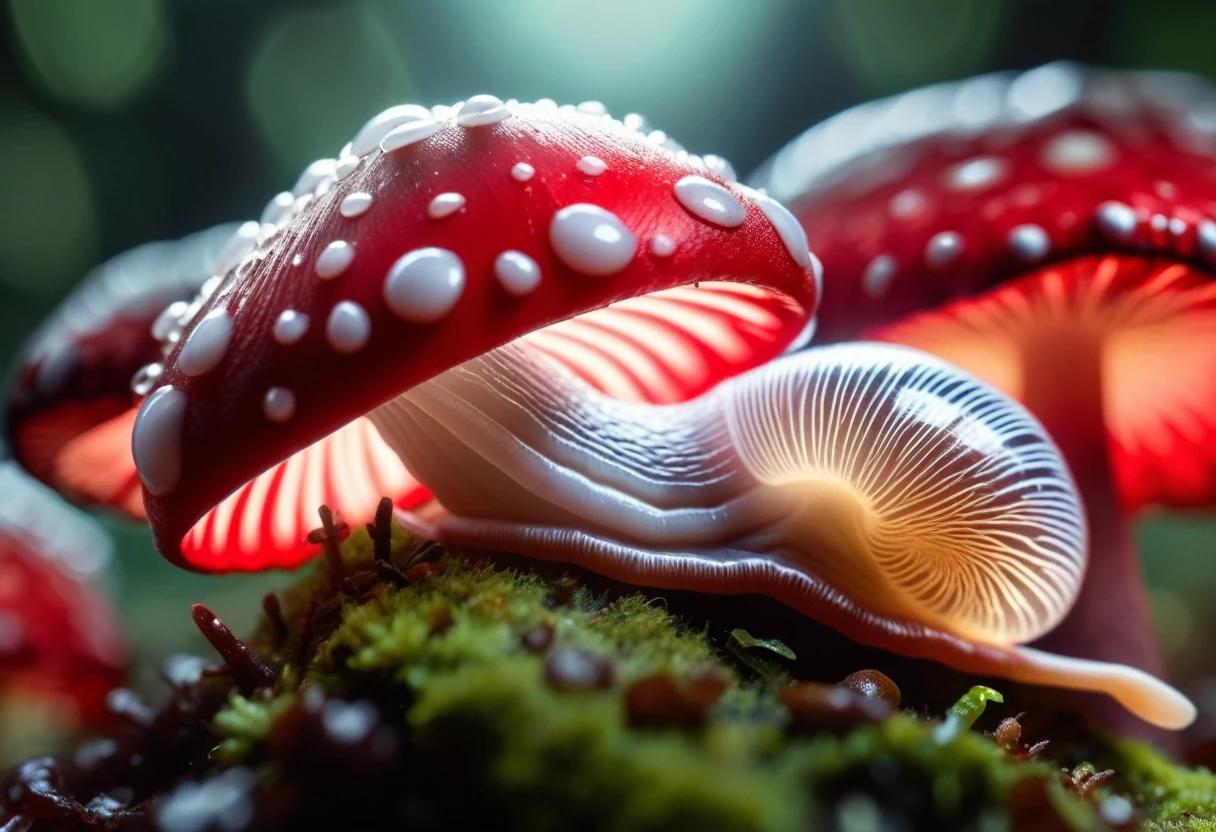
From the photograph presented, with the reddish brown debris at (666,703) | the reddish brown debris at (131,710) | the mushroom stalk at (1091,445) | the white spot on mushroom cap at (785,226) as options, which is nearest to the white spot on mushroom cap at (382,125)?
the white spot on mushroom cap at (785,226)

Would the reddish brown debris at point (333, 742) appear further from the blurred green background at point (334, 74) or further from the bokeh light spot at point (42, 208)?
the bokeh light spot at point (42, 208)

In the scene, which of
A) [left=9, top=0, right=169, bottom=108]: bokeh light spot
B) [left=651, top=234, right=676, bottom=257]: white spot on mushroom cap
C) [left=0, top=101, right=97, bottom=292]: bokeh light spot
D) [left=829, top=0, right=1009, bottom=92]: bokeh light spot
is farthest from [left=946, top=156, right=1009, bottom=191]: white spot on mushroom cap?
[left=0, top=101, right=97, bottom=292]: bokeh light spot

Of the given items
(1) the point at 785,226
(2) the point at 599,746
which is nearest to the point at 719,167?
(1) the point at 785,226

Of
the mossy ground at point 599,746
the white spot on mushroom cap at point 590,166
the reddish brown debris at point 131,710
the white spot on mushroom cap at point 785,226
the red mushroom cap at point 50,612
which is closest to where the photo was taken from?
the mossy ground at point 599,746

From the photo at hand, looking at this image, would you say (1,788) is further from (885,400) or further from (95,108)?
(95,108)

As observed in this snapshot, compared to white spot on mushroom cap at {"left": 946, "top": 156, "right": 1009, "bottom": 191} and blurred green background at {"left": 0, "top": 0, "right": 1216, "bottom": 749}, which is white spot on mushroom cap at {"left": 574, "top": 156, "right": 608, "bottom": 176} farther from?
blurred green background at {"left": 0, "top": 0, "right": 1216, "bottom": 749}

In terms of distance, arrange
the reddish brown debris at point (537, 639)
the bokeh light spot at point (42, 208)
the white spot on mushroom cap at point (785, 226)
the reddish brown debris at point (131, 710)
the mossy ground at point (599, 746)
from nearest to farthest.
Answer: the mossy ground at point (599, 746)
the reddish brown debris at point (537, 639)
the white spot on mushroom cap at point (785, 226)
the reddish brown debris at point (131, 710)
the bokeh light spot at point (42, 208)

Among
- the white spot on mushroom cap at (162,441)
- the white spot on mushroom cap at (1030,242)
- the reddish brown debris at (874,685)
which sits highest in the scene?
the white spot on mushroom cap at (162,441)
